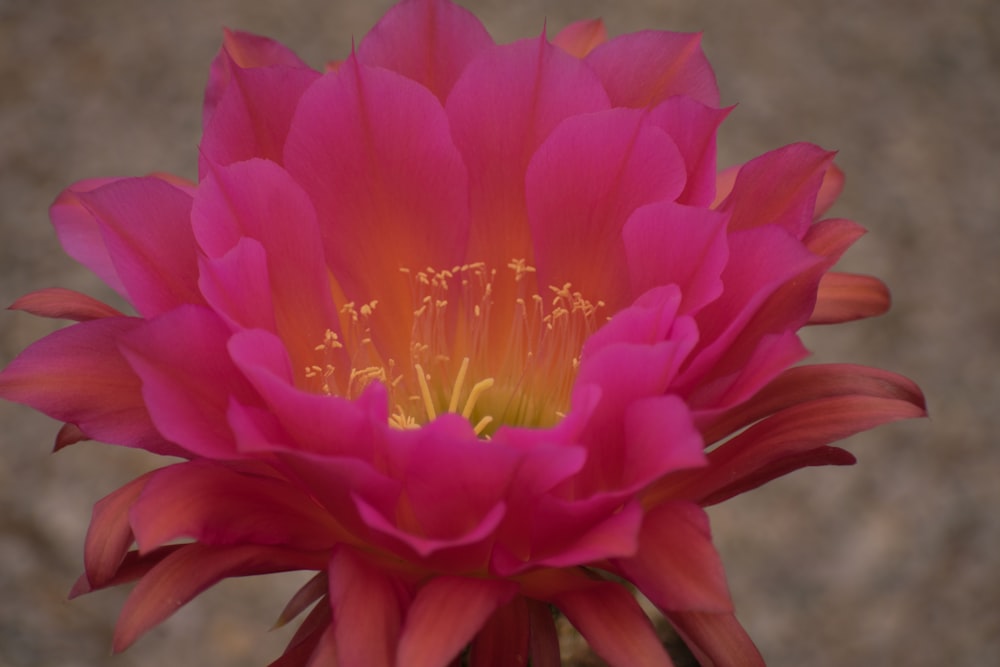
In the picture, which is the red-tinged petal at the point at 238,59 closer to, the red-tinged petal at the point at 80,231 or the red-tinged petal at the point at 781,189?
the red-tinged petal at the point at 80,231

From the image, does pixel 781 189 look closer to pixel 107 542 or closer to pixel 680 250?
pixel 680 250

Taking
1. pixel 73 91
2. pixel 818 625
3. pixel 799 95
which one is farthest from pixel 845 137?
pixel 73 91

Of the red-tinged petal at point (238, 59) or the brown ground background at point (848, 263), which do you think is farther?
the brown ground background at point (848, 263)

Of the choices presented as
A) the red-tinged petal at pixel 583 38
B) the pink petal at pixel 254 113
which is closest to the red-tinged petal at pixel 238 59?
the pink petal at pixel 254 113

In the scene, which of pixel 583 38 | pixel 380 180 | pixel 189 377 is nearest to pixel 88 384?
pixel 189 377

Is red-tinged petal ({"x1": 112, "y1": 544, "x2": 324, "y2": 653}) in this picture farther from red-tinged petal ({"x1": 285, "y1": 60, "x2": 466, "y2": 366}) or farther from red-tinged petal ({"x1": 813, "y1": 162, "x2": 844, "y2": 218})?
red-tinged petal ({"x1": 813, "y1": 162, "x2": 844, "y2": 218})

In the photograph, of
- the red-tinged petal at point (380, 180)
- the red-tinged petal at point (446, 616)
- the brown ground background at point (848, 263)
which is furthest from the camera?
the brown ground background at point (848, 263)
